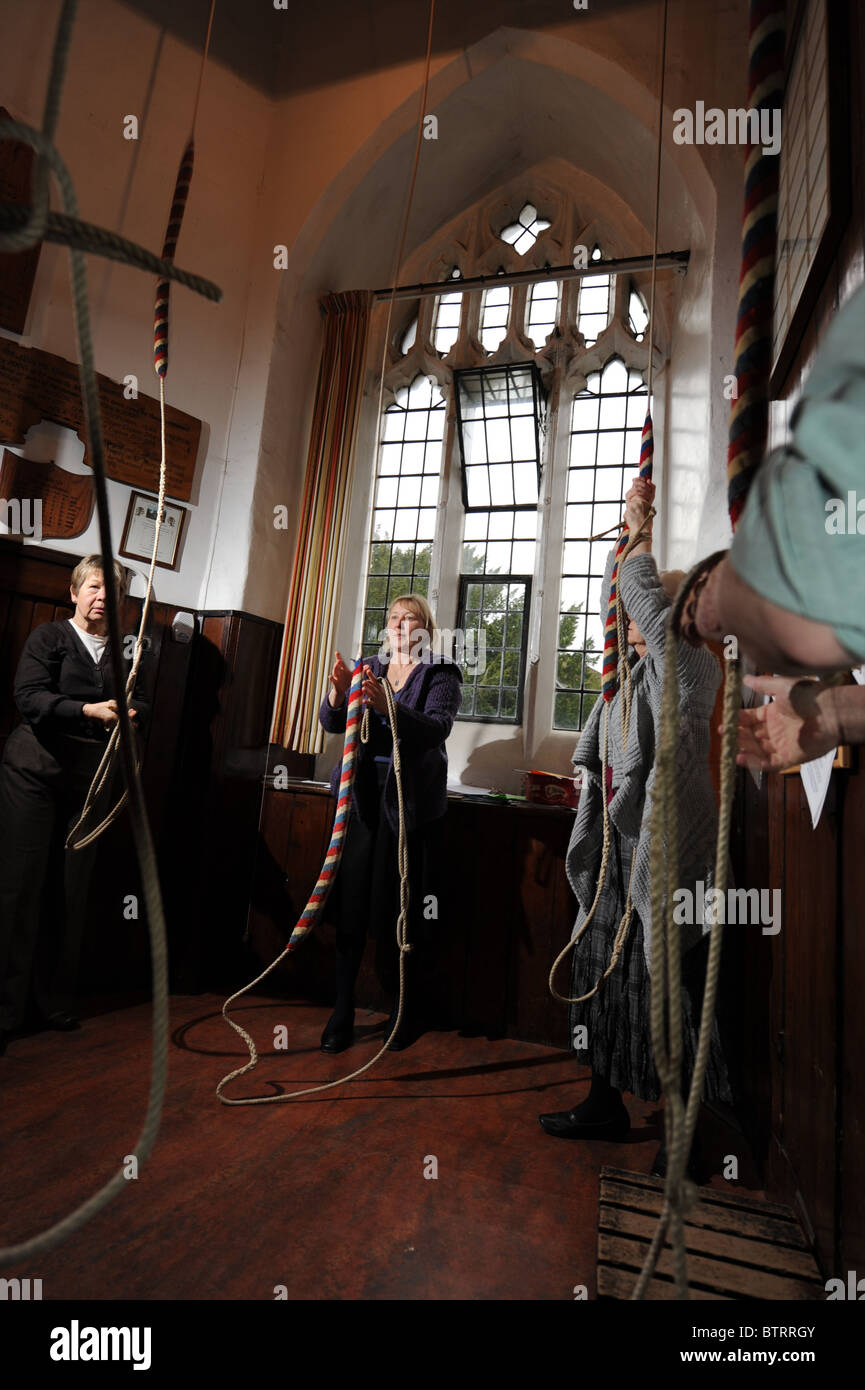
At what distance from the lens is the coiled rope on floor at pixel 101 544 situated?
1.57ft

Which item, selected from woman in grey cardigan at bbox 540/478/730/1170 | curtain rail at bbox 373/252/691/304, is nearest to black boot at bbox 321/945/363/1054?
woman in grey cardigan at bbox 540/478/730/1170

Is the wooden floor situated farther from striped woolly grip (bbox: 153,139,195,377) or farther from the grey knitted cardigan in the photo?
striped woolly grip (bbox: 153,139,195,377)

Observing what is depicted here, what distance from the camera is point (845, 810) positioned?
1.23 meters

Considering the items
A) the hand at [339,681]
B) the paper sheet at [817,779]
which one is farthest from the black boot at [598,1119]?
the hand at [339,681]

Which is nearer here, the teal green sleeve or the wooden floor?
the teal green sleeve

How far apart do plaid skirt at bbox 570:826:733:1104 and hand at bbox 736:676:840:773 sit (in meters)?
1.02

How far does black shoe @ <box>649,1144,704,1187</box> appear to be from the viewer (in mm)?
1712

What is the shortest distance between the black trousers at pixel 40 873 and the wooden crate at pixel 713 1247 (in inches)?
75.4

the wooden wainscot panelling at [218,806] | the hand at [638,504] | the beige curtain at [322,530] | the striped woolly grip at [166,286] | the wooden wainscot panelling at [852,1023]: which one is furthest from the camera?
the beige curtain at [322,530]

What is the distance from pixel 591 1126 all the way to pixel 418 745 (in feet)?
4.17

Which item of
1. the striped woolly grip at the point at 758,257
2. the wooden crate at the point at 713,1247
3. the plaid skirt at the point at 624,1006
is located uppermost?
the striped woolly grip at the point at 758,257

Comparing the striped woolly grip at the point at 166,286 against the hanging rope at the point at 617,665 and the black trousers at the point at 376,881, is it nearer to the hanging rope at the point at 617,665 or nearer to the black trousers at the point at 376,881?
the hanging rope at the point at 617,665
